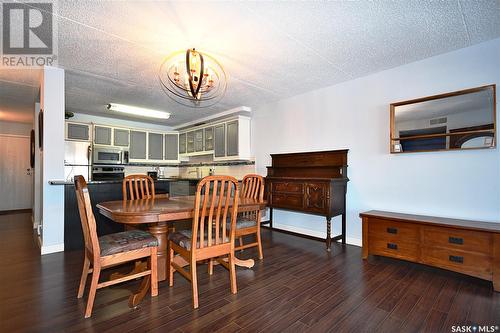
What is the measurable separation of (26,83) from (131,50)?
92.0 inches

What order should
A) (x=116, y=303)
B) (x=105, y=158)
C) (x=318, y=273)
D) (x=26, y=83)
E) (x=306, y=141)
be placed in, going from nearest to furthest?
1. (x=116, y=303)
2. (x=318, y=273)
3. (x=26, y=83)
4. (x=306, y=141)
5. (x=105, y=158)

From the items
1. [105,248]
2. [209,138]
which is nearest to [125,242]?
[105,248]

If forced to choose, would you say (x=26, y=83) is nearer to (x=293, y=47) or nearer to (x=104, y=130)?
(x=104, y=130)

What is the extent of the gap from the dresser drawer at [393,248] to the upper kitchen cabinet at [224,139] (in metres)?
2.84

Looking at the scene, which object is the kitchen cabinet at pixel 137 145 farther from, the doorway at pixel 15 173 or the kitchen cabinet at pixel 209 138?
the doorway at pixel 15 173

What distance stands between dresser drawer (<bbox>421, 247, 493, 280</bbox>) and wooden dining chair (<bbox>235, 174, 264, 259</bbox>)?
1.80 m

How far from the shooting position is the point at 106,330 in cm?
154

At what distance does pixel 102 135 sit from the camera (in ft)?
17.6

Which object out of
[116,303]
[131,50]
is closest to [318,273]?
[116,303]

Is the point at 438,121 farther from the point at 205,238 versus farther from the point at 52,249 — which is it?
the point at 52,249

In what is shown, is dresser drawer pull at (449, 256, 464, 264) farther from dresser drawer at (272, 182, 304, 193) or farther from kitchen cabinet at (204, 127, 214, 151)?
kitchen cabinet at (204, 127, 214, 151)

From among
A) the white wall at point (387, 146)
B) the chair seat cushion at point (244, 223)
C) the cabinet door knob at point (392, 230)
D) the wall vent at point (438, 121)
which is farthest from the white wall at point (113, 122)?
the wall vent at point (438, 121)

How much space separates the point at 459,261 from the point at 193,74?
3.27 m

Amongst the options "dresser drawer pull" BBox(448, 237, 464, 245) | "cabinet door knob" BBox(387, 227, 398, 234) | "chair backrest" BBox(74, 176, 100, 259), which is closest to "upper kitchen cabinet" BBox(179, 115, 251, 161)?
"cabinet door knob" BBox(387, 227, 398, 234)
